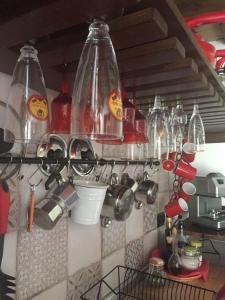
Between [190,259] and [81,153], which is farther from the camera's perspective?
[190,259]

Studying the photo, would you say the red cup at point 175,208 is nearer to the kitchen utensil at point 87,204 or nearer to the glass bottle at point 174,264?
the glass bottle at point 174,264

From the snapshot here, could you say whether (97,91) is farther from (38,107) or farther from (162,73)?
(162,73)

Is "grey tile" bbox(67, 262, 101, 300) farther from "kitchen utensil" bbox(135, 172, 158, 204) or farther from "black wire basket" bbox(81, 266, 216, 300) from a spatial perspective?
"kitchen utensil" bbox(135, 172, 158, 204)

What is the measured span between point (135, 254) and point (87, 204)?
0.67 m

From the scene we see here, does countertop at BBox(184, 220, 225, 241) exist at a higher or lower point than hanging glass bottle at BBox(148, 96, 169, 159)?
lower

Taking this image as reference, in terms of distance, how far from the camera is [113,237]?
126 cm

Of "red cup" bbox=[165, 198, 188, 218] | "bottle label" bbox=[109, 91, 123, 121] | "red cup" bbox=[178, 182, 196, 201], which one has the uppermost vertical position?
"bottle label" bbox=[109, 91, 123, 121]

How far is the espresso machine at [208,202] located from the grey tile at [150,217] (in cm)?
30

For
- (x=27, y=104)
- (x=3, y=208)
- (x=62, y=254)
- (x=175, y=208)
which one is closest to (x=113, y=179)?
(x=62, y=254)

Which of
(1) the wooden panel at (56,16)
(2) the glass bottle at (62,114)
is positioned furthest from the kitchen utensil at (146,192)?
(1) the wooden panel at (56,16)

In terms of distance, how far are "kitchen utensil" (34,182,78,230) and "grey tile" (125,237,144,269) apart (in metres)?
0.64

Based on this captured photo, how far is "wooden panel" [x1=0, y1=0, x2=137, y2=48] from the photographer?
0.44 m

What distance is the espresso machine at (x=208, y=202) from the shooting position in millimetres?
1761

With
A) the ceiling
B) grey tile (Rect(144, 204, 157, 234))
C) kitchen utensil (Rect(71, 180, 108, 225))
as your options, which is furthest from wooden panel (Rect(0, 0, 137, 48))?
grey tile (Rect(144, 204, 157, 234))
